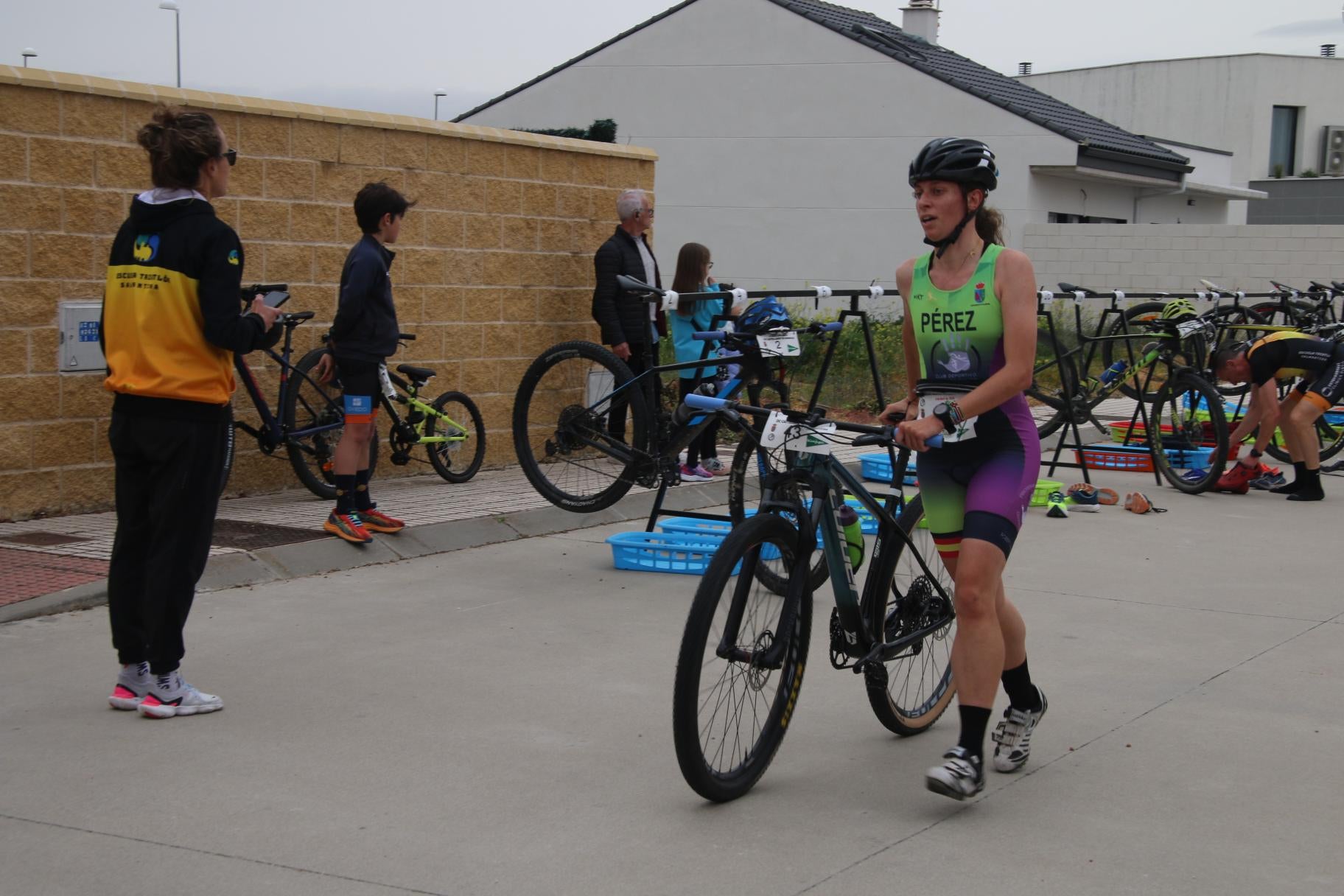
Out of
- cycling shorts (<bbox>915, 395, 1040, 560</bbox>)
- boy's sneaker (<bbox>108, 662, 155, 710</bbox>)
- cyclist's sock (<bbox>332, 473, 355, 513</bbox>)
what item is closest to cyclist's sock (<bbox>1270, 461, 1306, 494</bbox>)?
cyclist's sock (<bbox>332, 473, 355, 513</bbox>)

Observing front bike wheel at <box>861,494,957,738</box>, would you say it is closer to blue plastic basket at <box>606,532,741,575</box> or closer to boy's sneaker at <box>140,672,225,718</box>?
boy's sneaker at <box>140,672,225,718</box>

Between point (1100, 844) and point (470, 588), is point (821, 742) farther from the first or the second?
point (470, 588)

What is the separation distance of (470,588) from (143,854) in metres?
3.59

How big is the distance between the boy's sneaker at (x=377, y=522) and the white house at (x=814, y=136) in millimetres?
19926

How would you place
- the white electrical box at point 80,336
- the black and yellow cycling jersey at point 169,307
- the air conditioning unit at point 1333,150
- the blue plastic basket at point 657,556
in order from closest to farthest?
the black and yellow cycling jersey at point 169,307 → the blue plastic basket at point 657,556 → the white electrical box at point 80,336 → the air conditioning unit at point 1333,150

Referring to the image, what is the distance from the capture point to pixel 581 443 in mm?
8367

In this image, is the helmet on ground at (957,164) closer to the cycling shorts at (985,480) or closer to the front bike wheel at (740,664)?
the cycling shorts at (985,480)

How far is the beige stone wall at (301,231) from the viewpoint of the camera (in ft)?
27.3

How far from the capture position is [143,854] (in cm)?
402

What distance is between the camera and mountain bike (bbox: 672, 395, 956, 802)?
4.32 m

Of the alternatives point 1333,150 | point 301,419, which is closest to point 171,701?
point 301,419

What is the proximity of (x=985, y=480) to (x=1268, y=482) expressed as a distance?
7951 millimetres

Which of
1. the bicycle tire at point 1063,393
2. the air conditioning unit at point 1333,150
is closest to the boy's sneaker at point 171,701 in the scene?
the bicycle tire at point 1063,393

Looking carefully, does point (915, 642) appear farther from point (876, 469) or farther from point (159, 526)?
point (876, 469)
